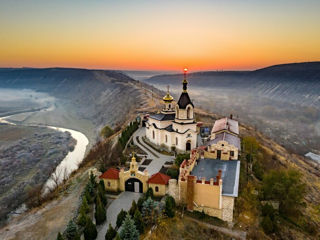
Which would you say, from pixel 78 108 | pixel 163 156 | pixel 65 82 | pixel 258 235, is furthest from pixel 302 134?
pixel 65 82

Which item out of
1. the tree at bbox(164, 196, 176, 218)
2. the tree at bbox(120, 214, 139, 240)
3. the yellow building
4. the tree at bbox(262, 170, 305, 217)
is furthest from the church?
the tree at bbox(120, 214, 139, 240)

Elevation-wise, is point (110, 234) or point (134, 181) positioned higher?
point (134, 181)

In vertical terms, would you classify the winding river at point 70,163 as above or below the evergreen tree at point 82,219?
below

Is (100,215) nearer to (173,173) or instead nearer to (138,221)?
(138,221)

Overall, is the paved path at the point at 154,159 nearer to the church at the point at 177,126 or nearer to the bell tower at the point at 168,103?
the church at the point at 177,126

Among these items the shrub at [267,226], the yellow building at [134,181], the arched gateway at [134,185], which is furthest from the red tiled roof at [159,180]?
the shrub at [267,226]

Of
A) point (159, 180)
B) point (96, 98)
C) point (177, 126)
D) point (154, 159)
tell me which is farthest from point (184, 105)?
point (96, 98)
